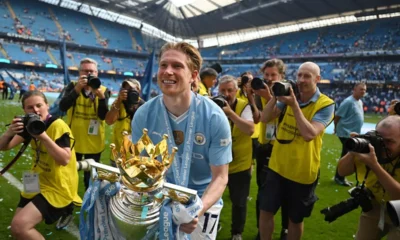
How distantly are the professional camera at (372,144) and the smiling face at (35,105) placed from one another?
95.1 inches

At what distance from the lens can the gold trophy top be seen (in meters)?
1.26

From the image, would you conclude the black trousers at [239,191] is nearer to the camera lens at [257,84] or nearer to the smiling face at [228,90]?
the smiling face at [228,90]

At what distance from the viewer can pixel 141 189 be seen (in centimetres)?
129

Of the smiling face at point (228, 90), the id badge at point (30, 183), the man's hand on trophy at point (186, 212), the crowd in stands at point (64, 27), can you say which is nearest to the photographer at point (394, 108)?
the smiling face at point (228, 90)

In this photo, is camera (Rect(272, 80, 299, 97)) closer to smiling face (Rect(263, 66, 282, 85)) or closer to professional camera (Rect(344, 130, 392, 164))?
professional camera (Rect(344, 130, 392, 164))

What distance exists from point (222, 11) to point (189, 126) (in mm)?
41615

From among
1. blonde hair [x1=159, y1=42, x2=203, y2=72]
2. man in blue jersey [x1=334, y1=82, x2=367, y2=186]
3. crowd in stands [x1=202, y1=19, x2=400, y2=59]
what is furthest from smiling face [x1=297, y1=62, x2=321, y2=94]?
crowd in stands [x1=202, y1=19, x2=400, y2=59]

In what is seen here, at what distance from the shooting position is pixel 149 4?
4100 cm

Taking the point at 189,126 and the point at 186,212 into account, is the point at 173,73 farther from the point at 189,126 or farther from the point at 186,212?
the point at 186,212

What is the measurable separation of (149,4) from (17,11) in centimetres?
1746

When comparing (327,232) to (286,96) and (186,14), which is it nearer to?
(286,96)

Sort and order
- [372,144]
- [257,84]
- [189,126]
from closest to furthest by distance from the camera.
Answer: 1. [189,126]
2. [372,144]
3. [257,84]

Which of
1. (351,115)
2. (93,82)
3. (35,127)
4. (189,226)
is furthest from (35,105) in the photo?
(351,115)

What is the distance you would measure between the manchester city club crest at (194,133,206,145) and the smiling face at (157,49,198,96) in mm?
272
